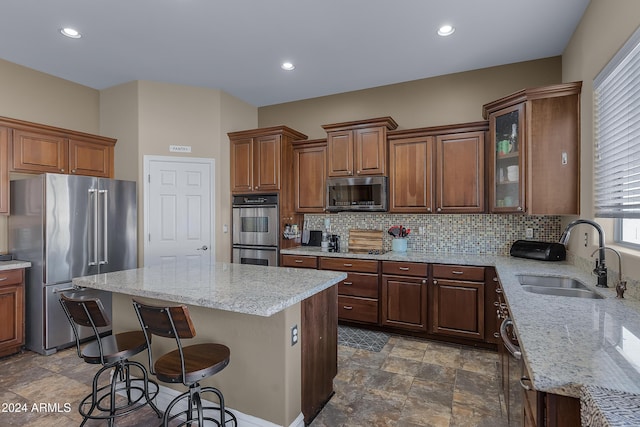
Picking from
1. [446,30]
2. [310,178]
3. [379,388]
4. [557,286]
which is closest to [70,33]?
[310,178]

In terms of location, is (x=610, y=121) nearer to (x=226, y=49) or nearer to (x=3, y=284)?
(x=226, y=49)

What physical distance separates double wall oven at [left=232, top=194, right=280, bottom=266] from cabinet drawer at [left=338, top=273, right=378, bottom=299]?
3.24 ft

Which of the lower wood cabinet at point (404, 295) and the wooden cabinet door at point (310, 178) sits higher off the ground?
the wooden cabinet door at point (310, 178)

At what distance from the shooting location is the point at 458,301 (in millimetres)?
3305

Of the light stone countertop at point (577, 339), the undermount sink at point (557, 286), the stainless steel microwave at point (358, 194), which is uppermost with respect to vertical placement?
the stainless steel microwave at point (358, 194)

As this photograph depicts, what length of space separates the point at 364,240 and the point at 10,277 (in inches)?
145

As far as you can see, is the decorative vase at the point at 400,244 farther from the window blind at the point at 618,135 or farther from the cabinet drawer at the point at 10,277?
the cabinet drawer at the point at 10,277

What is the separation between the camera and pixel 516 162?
A: 3.08 metres

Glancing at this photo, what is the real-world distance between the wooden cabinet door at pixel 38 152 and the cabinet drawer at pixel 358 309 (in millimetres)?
3520

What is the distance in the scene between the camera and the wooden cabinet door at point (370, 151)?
388 centimetres

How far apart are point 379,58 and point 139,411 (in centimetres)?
374

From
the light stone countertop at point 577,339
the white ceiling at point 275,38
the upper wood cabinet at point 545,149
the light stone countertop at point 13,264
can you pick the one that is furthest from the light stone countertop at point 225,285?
the white ceiling at point 275,38

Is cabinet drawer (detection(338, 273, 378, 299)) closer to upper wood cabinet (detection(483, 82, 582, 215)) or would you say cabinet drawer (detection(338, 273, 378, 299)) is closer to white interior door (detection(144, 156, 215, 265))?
upper wood cabinet (detection(483, 82, 582, 215))

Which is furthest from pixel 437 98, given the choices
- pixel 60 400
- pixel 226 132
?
pixel 60 400
